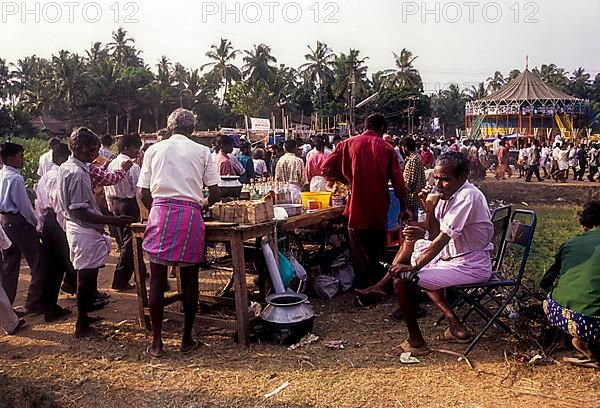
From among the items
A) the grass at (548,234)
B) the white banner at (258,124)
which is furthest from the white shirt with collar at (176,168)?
the white banner at (258,124)

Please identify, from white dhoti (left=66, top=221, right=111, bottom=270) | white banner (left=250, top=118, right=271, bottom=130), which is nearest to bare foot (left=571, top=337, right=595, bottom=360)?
white dhoti (left=66, top=221, right=111, bottom=270)

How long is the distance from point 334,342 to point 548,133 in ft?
132

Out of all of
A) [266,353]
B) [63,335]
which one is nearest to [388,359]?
[266,353]

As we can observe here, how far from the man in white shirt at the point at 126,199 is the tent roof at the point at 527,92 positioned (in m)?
41.7

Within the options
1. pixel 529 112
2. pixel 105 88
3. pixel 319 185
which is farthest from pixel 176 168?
pixel 105 88

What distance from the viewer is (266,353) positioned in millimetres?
4332

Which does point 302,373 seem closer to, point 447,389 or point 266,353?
point 266,353

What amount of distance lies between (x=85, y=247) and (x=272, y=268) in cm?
159

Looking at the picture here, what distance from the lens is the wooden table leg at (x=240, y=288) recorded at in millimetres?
4371

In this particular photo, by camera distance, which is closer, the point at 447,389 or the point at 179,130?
the point at 447,389

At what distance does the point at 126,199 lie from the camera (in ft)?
21.0

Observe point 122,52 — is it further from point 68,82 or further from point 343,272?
point 343,272

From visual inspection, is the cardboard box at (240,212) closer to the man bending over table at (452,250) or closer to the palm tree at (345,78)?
the man bending over table at (452,250)

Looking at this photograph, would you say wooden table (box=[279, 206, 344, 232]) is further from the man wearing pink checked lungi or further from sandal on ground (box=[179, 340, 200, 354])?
sandal on ground (box=[179, 340, 200, 354])
